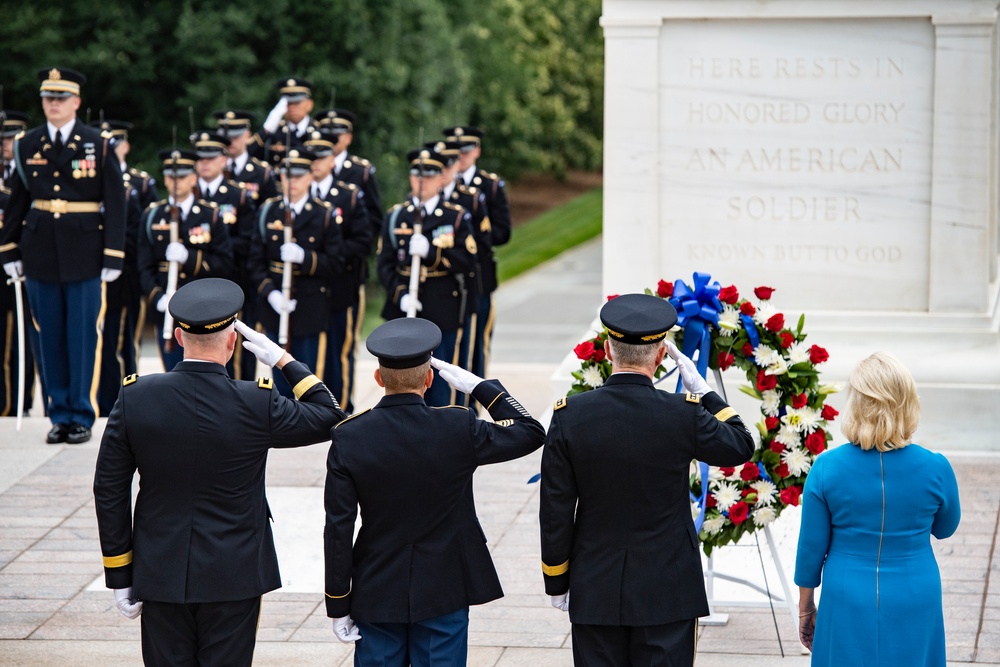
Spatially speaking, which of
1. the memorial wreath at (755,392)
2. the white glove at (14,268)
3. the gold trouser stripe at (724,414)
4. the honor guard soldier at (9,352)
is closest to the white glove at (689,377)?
the gold trouser stripe at (724,414)

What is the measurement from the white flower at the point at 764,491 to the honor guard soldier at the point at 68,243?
4.61 meters

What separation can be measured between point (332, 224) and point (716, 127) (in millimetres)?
2580

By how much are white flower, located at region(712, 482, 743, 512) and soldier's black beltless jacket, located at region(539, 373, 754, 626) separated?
1.33 metres

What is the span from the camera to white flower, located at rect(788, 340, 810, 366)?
5793 mm

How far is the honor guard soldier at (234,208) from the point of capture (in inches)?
399

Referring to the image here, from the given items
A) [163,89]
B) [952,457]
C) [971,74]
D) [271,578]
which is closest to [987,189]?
[971,74]

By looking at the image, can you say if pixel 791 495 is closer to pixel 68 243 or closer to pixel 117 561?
pixel 117 561

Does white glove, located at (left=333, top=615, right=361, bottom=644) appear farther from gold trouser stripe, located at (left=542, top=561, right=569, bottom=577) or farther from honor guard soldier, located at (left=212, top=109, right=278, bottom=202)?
honor guard soldier, located at (left=212, top=109, right=278, bottom=202)

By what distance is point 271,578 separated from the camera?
180 inches

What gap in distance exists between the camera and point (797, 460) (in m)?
5.73

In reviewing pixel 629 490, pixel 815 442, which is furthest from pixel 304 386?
pixel 815 442

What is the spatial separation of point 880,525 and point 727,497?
5.06 feet

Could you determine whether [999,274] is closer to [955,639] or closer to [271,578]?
[955,639]

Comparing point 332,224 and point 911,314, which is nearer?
point 911,314
